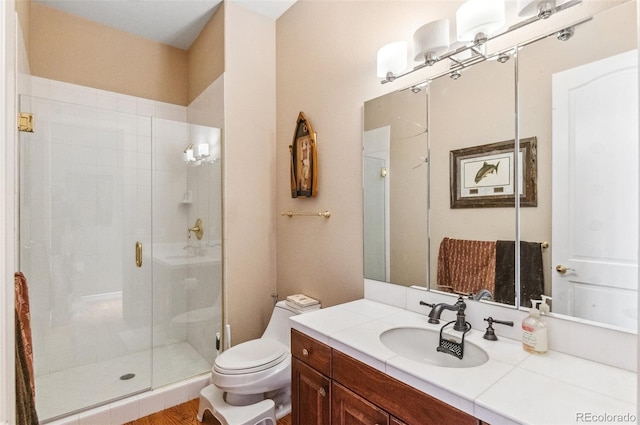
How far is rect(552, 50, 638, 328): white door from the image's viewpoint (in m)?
0.95

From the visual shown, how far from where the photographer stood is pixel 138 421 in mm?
1993

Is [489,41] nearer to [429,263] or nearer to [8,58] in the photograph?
[429,263]

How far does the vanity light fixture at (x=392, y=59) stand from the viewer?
1516 millimetres

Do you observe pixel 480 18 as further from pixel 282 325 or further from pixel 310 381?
pixel 282 325

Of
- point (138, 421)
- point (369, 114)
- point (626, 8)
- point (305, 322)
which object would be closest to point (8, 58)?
point (305, 322)

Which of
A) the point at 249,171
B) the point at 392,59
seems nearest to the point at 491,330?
the point at 392,59

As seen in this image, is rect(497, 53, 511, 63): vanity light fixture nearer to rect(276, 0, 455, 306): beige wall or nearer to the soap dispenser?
rect(276, 0, 455, 306): beige wall

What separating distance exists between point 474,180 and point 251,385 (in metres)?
1.53

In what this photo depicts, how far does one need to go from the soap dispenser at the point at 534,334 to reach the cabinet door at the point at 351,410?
1.76 feet

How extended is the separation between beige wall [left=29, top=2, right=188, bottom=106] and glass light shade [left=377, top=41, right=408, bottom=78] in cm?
224

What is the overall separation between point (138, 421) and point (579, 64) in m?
2.83

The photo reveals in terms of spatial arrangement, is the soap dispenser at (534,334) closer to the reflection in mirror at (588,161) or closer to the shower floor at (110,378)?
the reflection in mirror at (588,161)

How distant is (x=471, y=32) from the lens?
1.22m

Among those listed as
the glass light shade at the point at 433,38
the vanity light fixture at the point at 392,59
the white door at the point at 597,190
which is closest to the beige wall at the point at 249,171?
the vanity light fixture at the point at 392,59
